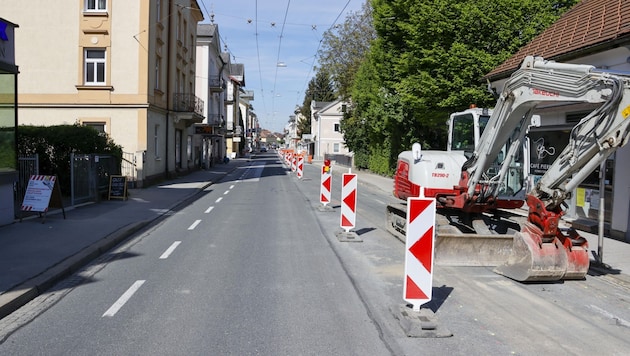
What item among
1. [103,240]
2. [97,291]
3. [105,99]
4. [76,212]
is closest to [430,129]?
[105,99]

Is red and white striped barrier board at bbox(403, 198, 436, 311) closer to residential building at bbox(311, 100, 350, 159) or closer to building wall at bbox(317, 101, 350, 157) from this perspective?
residential building at bbox(311, 100, 350, 159)

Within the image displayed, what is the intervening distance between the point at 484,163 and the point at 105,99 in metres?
19.7

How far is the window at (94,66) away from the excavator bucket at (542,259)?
21588 millimetres

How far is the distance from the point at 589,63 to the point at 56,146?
16388 mm

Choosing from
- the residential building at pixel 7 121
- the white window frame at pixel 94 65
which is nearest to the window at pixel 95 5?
the white window frame at pixel 94 65

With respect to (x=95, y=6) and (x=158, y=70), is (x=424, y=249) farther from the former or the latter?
(x=158, y=70)

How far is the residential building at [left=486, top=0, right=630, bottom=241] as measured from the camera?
11781 millimetres

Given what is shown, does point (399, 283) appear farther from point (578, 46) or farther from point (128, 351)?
point (578, 46)

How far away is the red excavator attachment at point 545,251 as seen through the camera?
7.54 meters

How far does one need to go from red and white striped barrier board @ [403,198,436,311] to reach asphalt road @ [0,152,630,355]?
37 centimetres

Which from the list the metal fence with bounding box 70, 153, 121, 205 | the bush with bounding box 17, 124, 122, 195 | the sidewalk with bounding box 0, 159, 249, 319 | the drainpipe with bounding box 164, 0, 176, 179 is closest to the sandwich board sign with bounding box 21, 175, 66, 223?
the sidewalk with bounding box 0, 159, 249, 319

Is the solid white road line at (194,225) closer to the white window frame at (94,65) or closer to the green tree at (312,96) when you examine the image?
the white window frame at (94,65)

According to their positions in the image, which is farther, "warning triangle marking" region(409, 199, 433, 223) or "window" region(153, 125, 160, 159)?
"window" region(153, 125, 160, 159)

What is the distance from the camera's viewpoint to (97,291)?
6898mm
